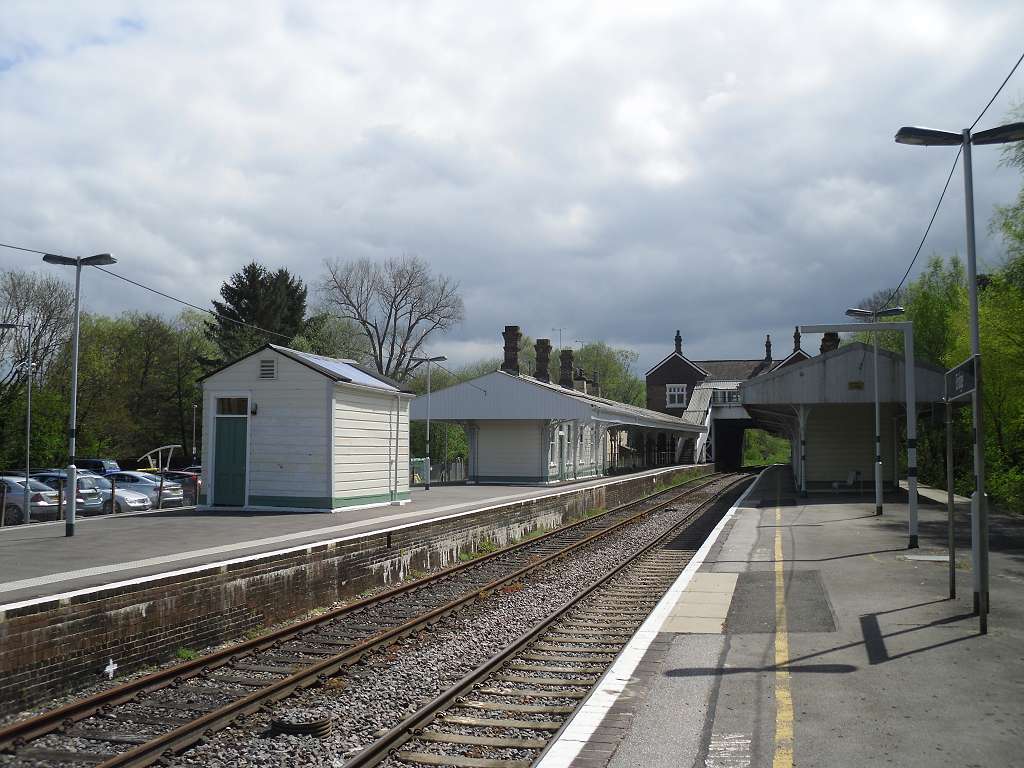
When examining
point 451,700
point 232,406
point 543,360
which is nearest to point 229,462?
point 232,406

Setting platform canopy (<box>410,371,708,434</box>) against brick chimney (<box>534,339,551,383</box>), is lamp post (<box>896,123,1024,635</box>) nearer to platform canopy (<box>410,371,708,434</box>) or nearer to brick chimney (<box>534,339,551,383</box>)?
platform canopy (<box>410,371,708,434</box>)

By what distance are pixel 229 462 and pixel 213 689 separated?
434 inches

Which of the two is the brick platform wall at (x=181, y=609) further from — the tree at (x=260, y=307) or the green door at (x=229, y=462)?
the tree at (x=260, y=307)

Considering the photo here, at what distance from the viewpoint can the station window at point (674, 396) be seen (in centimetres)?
7869

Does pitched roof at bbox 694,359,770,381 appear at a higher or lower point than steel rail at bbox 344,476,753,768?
higher

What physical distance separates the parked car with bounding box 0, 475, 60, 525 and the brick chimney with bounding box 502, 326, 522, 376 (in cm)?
2816

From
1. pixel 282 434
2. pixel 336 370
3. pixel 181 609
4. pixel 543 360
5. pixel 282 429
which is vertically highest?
pixel 543 360

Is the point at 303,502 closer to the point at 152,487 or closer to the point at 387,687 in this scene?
the point at 387,687

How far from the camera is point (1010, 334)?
22156 mm

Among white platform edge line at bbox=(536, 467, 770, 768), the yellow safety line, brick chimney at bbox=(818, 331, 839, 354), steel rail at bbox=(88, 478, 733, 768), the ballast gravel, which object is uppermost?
brick chimney at bbox=(818, 331, 839, 354)

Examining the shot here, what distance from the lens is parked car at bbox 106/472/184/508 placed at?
25.3 meters

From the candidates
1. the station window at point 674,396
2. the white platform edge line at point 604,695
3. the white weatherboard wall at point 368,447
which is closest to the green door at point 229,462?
the white weatherboard wall at point 368,447

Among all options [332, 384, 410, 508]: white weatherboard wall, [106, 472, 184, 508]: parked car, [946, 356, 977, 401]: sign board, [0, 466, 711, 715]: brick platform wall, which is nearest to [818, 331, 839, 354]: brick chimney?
[332, 384, 410, 508]: white weatherboard wall

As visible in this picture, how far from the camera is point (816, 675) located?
714 cm
